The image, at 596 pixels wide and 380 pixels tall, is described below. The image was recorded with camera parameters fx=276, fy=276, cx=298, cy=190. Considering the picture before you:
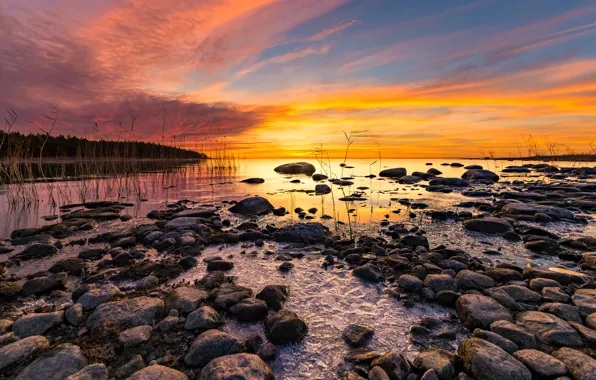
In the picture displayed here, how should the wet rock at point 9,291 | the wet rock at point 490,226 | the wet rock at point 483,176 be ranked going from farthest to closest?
the wet rock at point 483,176, the wet rock at point 490,226, the wet rock at point 9,291

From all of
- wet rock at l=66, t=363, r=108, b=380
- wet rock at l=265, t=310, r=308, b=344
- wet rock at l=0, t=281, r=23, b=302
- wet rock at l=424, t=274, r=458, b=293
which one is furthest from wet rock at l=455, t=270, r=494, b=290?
wet rock at l=0, t=281, r=23, b=302

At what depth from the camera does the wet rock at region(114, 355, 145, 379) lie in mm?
2601

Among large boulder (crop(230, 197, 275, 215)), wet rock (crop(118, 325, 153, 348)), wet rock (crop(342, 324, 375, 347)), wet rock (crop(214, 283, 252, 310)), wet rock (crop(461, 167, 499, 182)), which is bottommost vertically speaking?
wet rock (crop(342, 324, 375, 347))

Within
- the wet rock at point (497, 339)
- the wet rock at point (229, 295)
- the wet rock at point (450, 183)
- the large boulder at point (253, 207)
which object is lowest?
the wet rock at point (229, 295)

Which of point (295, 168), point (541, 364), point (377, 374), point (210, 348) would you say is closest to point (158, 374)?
point (210, 348)

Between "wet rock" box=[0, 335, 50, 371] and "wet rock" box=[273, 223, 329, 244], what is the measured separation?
15.6 feet

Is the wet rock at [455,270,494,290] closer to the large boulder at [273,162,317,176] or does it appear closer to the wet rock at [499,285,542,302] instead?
the wet rock at [499,285,542,302]

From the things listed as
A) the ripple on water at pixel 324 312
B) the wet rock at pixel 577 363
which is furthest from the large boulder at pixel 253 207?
the wet rock at pixel 577 363

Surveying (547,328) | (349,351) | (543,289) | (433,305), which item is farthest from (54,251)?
(543,289)

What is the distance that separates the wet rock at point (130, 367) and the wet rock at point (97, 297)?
60.9 inches

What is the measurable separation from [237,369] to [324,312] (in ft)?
5.12

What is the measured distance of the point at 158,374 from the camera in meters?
2.48

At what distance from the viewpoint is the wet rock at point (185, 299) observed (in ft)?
12.2

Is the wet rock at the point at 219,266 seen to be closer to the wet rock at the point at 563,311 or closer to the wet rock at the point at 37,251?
the wet rock at the point at 37,251
